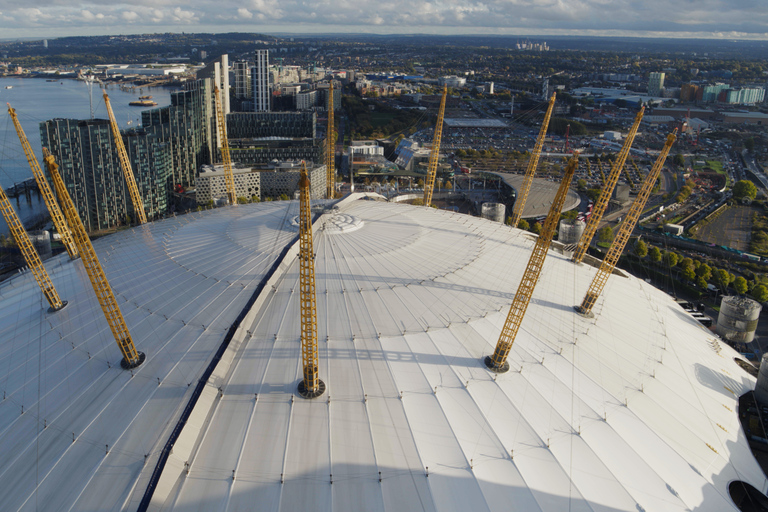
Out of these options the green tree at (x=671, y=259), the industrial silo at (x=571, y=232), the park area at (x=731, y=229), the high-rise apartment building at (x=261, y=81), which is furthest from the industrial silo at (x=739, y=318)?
the high-rise apartment building at (x=261, y=81)

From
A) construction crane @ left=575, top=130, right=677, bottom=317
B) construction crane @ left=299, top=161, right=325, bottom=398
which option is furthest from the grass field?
construction crane @ left=299, top=161, right=325, bottom=398

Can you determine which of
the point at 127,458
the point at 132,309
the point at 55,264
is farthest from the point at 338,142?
the point at 127,458

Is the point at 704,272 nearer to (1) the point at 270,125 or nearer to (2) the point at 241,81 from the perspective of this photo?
(1) the point at 270,125

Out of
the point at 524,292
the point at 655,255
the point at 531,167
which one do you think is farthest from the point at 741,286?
the point at 524,292

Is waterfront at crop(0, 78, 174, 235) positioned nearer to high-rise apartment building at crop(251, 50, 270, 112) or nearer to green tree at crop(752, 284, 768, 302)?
high-rise apartment building at crop(251, 50, 270, 112)

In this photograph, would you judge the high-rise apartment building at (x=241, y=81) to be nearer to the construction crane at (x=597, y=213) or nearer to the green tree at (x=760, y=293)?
the construction crane at (x=597, y=213)
